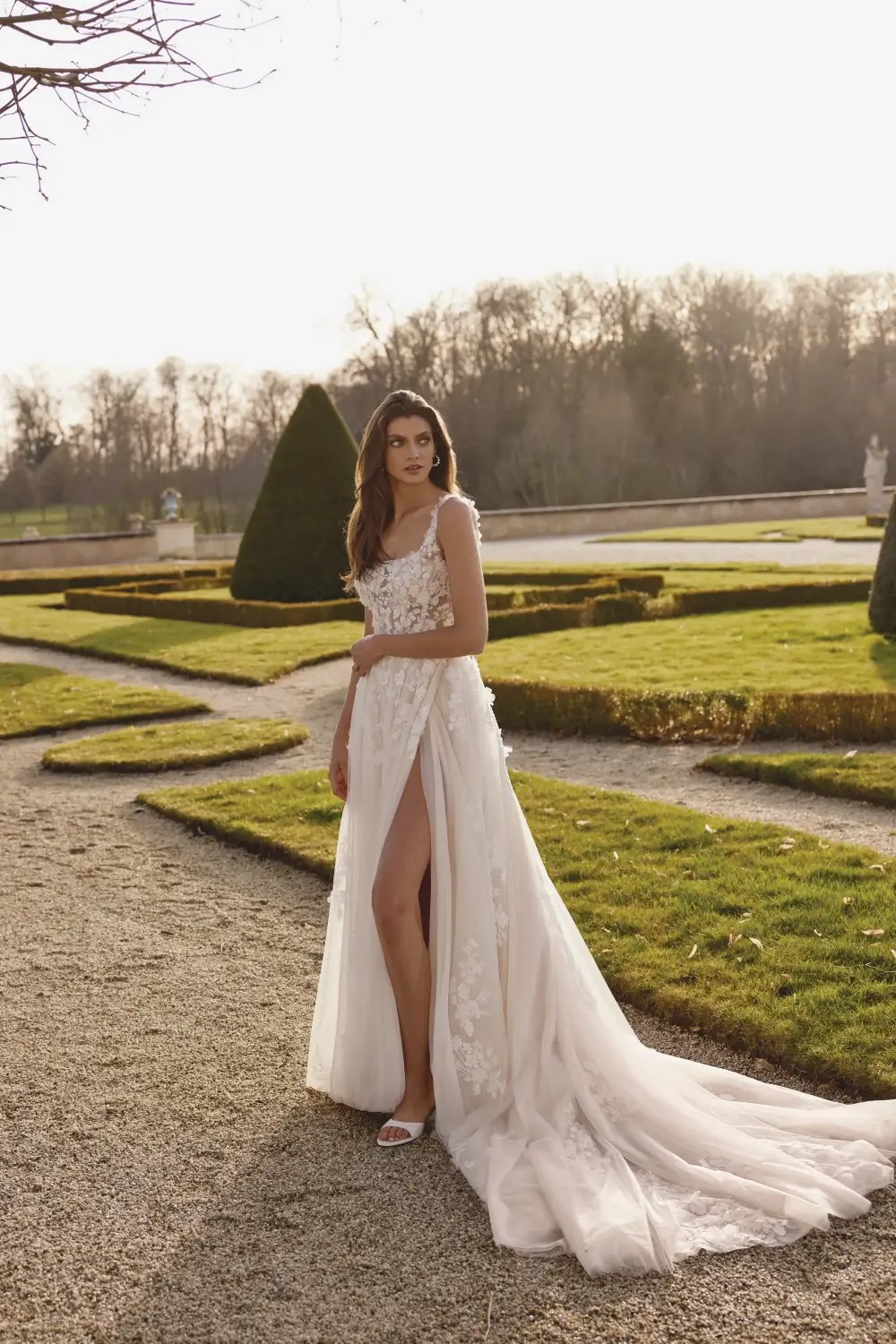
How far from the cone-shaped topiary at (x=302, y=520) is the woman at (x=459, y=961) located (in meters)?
14.2

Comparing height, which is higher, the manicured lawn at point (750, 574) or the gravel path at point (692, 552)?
the gravel path at point (692, 552)

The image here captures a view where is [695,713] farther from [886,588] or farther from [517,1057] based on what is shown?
[517,1057]

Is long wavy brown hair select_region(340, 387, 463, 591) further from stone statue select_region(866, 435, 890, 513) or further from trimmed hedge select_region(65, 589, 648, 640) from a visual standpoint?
stone statue select_region(866, 435, 890, 513)

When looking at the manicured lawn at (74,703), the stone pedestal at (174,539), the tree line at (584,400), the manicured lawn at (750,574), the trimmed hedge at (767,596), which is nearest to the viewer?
the manicured lawn at (74,703)

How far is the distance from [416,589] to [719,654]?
8747mm

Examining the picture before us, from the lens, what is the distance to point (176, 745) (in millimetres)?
8930

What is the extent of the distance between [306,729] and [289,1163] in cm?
623

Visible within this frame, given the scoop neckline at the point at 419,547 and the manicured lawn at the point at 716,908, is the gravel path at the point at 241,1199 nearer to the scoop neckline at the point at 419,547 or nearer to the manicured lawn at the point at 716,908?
the manicured lawn at the point at 716,908

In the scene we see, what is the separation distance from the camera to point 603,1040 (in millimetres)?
3238

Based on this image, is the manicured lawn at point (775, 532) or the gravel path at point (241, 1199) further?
the manicured lawn at point (775, 532)

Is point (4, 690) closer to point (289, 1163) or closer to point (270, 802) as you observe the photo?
point (270, 802)

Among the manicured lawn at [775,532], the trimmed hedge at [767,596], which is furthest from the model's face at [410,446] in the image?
the manicured lawn at [775,532]

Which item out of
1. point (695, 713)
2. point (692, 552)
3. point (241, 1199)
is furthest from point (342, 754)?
point (692, 552)

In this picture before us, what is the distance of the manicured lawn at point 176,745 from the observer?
846 centimetres
